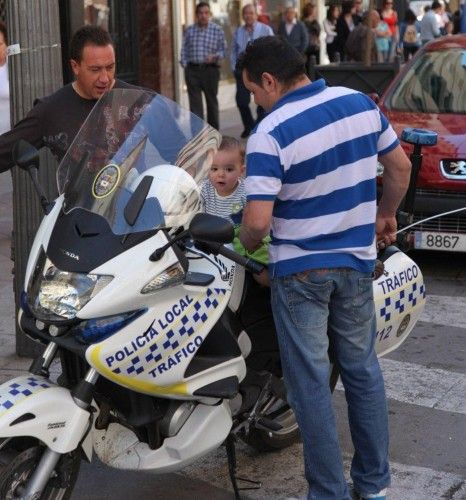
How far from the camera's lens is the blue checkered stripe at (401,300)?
4793 mm

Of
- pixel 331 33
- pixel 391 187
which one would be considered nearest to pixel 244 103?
pixel 331 33

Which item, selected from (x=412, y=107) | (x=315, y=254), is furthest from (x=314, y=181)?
(x=412, y=107)

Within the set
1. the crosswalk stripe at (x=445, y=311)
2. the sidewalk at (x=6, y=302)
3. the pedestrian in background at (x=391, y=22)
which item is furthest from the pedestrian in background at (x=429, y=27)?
the crosswalk stripe at (x=445, y=311)

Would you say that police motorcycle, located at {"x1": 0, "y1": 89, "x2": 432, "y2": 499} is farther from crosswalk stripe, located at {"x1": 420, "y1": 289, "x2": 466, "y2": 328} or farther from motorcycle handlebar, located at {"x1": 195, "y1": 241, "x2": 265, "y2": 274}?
crosswalk stripe, located at {"x1": 420, "y1": 289, "x2": 466, "y2": 328}

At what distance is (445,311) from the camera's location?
7.55m

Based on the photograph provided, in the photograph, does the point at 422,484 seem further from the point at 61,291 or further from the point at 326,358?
the point at 61,291

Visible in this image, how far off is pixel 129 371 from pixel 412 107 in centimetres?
613

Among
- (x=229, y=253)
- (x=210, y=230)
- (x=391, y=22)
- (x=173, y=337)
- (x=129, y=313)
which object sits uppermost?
(x=391, y=22)

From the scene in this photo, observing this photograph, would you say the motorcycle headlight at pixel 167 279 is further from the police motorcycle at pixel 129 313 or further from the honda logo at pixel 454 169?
the honda logo at pixel 454 169

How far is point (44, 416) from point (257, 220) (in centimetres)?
94

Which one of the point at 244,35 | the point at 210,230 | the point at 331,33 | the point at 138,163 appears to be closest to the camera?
the point at 210,230

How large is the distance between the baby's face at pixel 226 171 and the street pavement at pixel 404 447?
1164 mm

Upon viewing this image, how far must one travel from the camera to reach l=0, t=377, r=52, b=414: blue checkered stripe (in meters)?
3.74

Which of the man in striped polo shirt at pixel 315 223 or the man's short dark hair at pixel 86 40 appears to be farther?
the man's short dark hair at pixel 86 40
